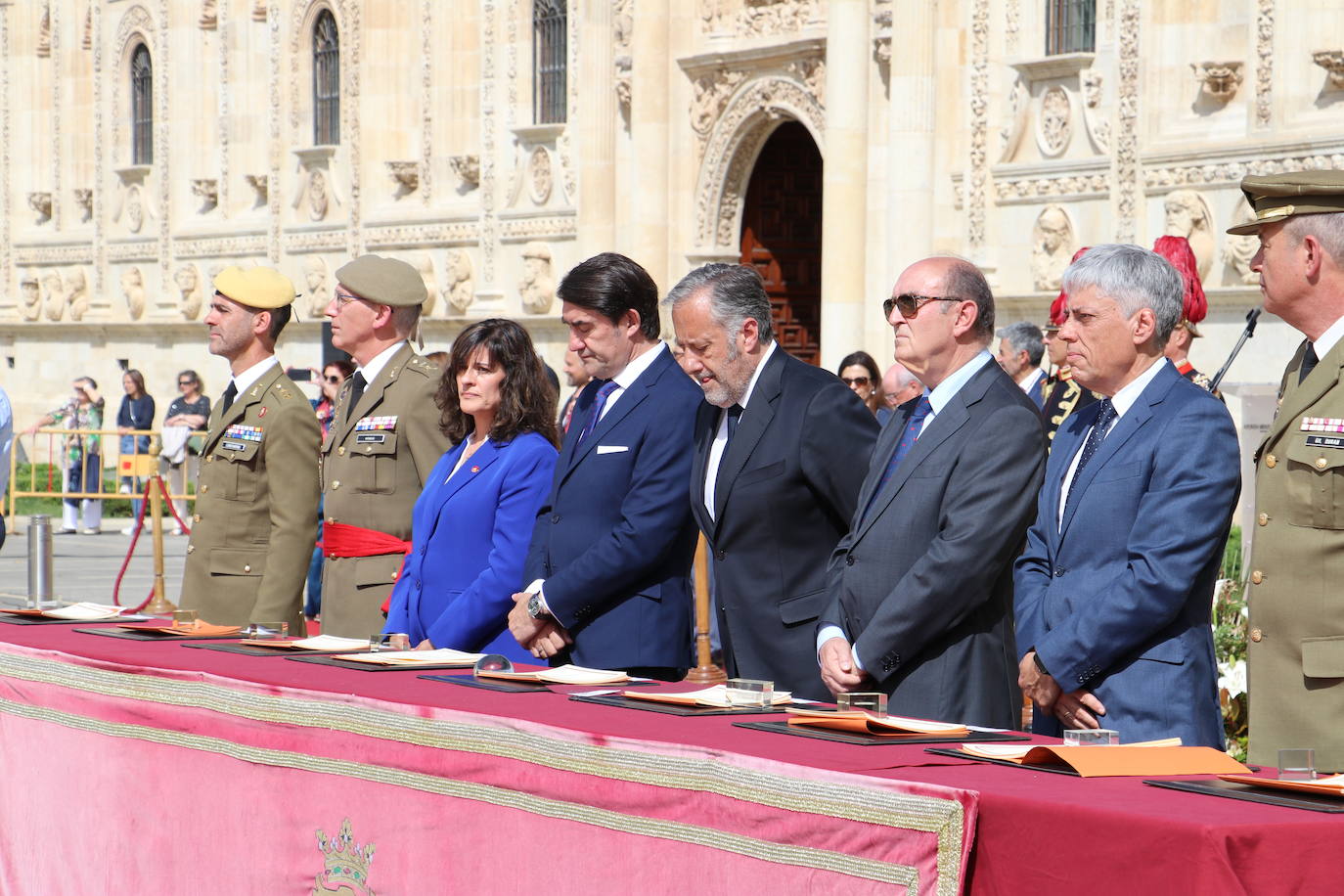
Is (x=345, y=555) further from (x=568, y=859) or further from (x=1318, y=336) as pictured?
(x=1318, y=336)

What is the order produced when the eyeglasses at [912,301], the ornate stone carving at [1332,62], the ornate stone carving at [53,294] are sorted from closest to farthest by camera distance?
the eyeglasses at [912,301] < the ornate stone carving at [1332,62] < the ornate stone carving at [53,294]

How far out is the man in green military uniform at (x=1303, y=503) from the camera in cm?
→ 402

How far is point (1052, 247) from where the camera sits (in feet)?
48.8

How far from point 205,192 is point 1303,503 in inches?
981


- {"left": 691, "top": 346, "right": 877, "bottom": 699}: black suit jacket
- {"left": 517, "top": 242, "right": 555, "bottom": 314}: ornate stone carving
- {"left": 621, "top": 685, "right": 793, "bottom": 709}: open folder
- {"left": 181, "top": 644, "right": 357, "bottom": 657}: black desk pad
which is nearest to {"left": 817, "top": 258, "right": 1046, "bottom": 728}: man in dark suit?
{"left": 691, "top": 346, "right": 877, "bottom": 699}: black suit jacket

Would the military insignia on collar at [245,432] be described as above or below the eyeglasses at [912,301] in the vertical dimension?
below

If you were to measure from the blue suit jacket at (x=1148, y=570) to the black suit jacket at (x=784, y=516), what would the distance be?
2.41 ft

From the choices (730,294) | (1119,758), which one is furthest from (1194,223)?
(1119,758)

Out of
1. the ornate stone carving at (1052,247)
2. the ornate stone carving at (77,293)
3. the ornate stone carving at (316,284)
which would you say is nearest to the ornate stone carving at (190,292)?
the ornate stone carving at (316,284)

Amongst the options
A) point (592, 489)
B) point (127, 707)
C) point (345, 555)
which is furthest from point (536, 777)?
point (345, 555)

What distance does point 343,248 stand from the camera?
79.3 ft

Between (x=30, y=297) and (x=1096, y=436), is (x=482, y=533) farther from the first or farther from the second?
(x=30, y=297)

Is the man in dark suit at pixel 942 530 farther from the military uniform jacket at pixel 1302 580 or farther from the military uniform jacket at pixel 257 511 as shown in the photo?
the military uniform jacket at pixel 257 511

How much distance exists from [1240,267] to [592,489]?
8758 mm
